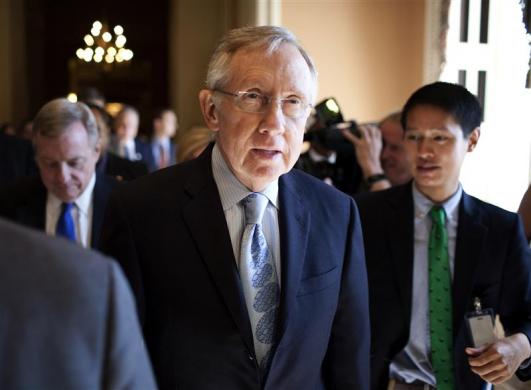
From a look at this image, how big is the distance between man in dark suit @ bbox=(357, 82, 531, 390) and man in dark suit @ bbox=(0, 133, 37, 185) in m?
2.55

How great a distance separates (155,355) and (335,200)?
602mm

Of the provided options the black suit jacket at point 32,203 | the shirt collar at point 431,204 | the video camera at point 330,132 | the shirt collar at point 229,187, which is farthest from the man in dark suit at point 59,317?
the video camera at point 330,132

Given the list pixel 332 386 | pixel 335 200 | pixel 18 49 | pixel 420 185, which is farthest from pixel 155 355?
pixel 18 49

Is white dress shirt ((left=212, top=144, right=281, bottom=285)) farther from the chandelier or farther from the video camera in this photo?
the chandelier

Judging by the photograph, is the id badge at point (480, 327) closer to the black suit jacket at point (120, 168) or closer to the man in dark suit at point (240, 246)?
the man in dark suit at point (240, 246)

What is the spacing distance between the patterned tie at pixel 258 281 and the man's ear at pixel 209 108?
0.68 ft

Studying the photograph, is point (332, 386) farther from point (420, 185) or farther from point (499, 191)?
point (499, 191)

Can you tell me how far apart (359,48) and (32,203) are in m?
5.51

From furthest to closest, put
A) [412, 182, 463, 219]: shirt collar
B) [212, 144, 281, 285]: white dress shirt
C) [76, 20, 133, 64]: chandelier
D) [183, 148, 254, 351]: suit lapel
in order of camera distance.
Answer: [76, 20, 133, 64]: chandelier
[412, 182, 463, 219]: shirt collar
[212, 144, 281, 285]: white dress shirt
[183, 148, 254, 351]: suit lapel

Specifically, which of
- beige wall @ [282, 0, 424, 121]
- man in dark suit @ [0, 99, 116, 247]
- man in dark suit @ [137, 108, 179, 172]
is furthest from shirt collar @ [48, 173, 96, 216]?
man in dark suit @ [137, 108, 179, 172]

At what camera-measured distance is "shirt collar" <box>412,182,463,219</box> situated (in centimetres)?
240

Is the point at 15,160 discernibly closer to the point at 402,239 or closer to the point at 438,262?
the point at 402,239

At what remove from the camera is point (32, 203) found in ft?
9.86

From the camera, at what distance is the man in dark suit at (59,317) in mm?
702
